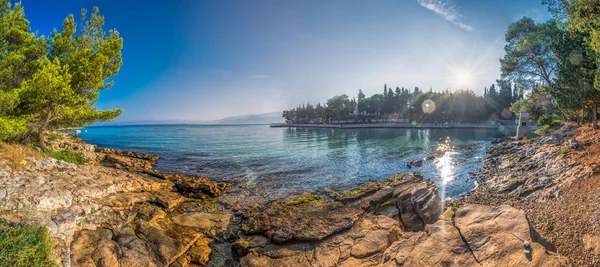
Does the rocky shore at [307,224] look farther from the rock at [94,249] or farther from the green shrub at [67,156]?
the green shrub at [67,156]

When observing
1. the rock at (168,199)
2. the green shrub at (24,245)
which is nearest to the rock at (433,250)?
the green shrub at (24,245)

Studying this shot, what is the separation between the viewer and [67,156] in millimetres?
14641

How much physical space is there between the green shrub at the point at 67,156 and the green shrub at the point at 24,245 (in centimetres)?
1050

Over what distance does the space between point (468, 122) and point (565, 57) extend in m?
83.8

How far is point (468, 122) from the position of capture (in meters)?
91.4

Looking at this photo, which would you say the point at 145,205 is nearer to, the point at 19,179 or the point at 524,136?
the point at 19,179

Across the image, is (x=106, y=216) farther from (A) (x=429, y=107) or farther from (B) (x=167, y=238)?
(A) (x=429, y=107)

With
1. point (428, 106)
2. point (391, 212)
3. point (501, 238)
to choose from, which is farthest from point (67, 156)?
point (428, 106)

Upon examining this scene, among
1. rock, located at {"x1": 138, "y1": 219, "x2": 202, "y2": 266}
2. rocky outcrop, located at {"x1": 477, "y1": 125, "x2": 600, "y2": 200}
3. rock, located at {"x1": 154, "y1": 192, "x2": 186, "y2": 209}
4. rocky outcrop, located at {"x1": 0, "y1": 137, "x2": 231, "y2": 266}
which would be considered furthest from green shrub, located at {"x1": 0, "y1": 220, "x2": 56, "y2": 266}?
rocky outcrop, located at {"x1": 477, "y1": 125, "x2": 600, "y2": 200}

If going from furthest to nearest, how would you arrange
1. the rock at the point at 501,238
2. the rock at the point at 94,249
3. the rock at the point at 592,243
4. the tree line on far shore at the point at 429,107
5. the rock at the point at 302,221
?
1. the tree line on far shore at the point at 429,107
2. the rock at the point at 302,221
3. the rock at the point at 592,243
4. the rock at the point at 94,249
5. the rock at the point at 501,238

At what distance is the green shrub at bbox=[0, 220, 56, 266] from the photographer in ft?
16.3

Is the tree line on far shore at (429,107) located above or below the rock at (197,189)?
above

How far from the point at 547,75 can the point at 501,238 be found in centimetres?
3856

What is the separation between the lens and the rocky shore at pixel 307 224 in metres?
6.32
